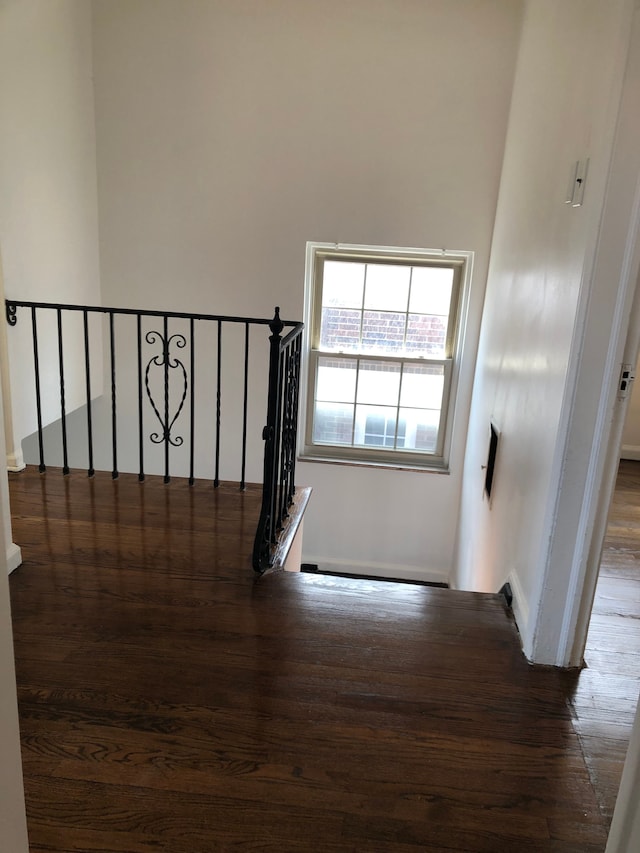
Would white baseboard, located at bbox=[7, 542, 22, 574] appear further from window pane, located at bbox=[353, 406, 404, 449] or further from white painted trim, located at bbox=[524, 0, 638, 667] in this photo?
window pane, located at bbox=[353, 406, 404, 449]

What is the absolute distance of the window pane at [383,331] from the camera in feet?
13.7

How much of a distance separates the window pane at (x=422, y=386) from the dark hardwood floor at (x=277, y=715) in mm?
2169

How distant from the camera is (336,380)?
4.32 metres

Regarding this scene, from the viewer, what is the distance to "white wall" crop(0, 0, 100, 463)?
9.79ft

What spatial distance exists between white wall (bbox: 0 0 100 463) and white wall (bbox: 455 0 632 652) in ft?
8.38

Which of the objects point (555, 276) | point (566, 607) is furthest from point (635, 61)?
point (566, 607)

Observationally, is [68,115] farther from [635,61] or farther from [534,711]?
[534,711]

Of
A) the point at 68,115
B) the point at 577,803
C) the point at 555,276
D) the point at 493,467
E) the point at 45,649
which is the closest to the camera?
the point at 577,803

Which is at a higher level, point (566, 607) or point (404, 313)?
point (404, 313)

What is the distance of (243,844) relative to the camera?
1260 mm

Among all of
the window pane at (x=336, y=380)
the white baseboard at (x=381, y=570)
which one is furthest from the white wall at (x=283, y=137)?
the white baseboard at (x=381, y=570)

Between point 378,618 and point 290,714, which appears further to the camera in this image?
point 378,618

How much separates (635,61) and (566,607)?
1.56m

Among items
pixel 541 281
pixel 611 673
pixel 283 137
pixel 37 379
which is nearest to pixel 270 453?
pixel 541 281
